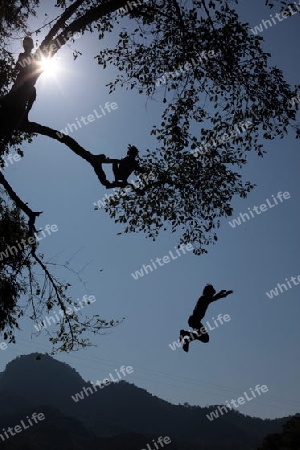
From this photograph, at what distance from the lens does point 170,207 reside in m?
13.5

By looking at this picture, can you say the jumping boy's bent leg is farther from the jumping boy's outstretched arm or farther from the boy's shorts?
the jumping boy's outstretched arm

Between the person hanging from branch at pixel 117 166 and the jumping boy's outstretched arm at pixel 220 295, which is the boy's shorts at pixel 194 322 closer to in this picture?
the jumping boy's outstretched arm at pixel 220 295

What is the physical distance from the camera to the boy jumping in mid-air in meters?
9.18

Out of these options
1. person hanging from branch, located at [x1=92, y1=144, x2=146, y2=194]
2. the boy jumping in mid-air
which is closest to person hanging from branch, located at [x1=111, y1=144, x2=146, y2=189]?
person hanging from branch, located at [x1=92, y1=144, x2=146, y2=194]

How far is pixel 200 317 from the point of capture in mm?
9594

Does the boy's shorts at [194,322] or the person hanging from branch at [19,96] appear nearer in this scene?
the person hanging from branch at [19,96]

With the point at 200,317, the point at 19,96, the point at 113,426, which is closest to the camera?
the point at 19,96

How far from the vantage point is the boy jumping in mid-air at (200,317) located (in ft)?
30.1

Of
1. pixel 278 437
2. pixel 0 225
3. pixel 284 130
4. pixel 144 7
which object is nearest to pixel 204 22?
pixel 144 7

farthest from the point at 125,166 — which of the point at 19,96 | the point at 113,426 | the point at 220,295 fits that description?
the point at 113,426

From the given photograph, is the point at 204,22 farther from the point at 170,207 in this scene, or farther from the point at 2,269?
the point at 2,269

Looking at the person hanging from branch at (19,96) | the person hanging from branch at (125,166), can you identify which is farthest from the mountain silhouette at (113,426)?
the person hanging from branch at (19,96)

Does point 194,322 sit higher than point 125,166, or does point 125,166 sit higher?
point 125,166

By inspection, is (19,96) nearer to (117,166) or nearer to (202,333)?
(117,166)
